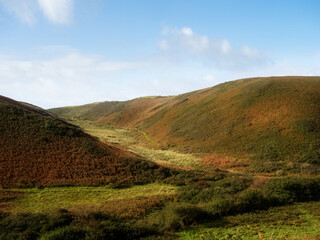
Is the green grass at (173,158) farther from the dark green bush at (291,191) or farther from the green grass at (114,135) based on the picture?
the dark green bush at (291,191)

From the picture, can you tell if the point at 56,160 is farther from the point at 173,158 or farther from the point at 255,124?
the point at 255,124

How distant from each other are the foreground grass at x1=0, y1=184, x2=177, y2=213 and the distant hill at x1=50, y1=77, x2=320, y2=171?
1665 cm

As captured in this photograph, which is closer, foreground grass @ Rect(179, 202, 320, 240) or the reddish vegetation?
foreground grass @ Rect(179, 202, 320, 240)

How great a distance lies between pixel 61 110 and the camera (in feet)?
476

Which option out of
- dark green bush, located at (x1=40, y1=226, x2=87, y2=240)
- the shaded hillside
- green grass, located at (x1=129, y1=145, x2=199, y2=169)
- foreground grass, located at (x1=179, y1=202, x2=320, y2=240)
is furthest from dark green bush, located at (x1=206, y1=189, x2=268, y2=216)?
green grass, located at (x1=129, y1=145, x2=199, y2=169)

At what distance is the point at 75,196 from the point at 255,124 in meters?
34.7

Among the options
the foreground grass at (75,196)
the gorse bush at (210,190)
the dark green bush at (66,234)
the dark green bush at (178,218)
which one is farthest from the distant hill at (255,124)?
the dark green bush at (66,234)

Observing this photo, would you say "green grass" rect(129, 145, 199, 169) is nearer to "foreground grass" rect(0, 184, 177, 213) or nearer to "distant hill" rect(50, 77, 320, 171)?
"distant hill" rect(50, 77, 320, 171)

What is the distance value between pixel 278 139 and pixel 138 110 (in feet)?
225

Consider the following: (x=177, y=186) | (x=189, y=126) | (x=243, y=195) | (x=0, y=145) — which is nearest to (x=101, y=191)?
(x=177, y=186)

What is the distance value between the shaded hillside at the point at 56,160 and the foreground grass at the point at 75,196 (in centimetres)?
136

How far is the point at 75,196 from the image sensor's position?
72.2ft

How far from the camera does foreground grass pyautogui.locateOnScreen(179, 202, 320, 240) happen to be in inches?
555

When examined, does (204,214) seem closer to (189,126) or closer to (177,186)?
(177,186)
